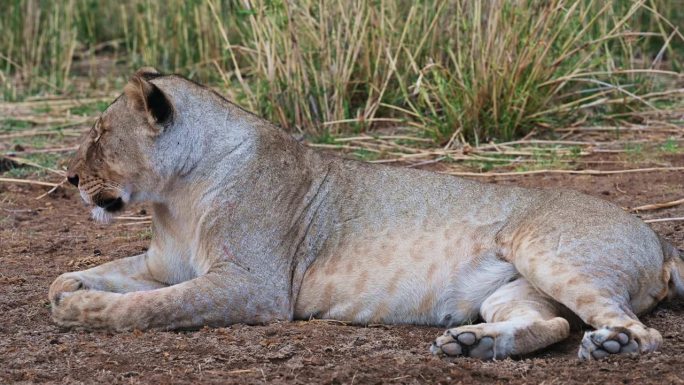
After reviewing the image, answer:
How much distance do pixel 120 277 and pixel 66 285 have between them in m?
0.35

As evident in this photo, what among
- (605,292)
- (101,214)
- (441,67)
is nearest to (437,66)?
(441,67)

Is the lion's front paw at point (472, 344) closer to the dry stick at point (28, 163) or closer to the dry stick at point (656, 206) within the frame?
the dry stick at point (656, 206)

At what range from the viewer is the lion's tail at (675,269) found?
462cm

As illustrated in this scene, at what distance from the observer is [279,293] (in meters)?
4.68

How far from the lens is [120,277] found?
16.8 feet

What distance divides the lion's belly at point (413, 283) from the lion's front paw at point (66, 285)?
95 cm

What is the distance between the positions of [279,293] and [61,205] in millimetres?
2983

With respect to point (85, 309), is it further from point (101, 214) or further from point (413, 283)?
point (413, 283)

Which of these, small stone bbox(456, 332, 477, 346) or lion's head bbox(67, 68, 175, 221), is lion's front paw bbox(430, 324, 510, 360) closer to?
small stone bbox(456, 332, 477, 346)

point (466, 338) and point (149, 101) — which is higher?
point (149, 101)

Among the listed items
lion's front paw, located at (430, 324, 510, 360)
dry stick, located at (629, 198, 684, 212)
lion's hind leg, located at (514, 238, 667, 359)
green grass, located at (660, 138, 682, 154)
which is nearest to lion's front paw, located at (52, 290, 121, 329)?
lion's front paw, located at (430, 324, 510, 360)

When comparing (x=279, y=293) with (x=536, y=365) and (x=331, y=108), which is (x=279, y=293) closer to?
(x=536, y=365)

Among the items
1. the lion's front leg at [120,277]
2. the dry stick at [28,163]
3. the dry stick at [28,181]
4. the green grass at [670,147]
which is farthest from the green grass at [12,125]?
the green grass at [670,147]

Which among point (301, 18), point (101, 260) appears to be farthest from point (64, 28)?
point (101, 260)
